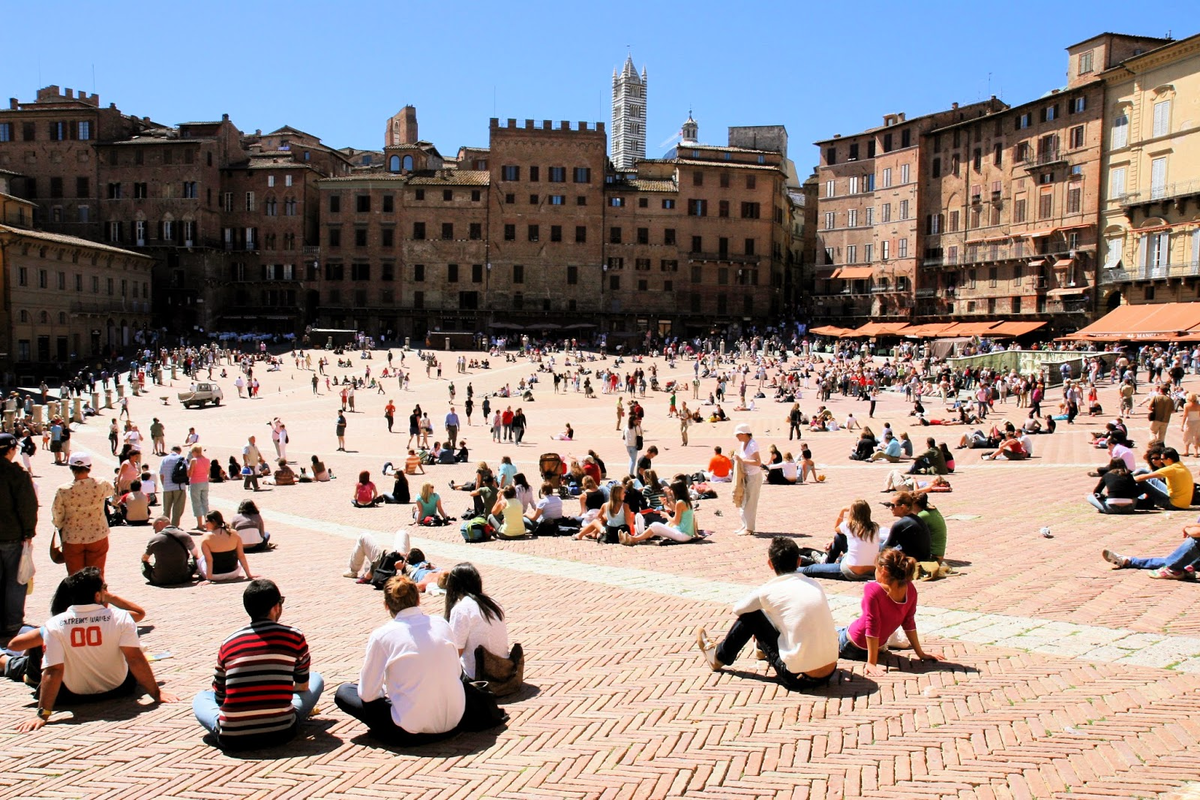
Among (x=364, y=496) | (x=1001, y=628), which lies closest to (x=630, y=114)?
(x=364, y=496)

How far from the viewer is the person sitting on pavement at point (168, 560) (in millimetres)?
11164

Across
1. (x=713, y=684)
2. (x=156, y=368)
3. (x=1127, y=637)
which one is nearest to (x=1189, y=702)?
(x=1127, y=637)

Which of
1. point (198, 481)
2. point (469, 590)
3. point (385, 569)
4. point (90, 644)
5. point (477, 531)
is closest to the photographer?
point (90, 644)

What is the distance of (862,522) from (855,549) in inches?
16.2

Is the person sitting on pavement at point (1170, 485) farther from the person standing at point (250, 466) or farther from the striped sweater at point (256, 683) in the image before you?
the person standing at point (250, 466)

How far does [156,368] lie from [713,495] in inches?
1596

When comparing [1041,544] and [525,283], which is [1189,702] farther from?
[525,283]

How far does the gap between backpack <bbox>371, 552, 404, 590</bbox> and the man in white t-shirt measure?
4.14 metres

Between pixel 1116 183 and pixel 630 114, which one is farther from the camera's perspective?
pixel 630 114

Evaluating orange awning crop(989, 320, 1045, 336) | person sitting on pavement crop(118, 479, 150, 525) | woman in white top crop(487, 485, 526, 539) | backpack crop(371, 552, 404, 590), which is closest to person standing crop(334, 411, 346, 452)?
person sitting on pavement crop(118, 479, 150, 525)

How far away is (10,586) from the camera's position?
26.2 ft

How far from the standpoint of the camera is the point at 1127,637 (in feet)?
24.8

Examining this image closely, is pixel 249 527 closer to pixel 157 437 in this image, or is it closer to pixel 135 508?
pixel 135 508

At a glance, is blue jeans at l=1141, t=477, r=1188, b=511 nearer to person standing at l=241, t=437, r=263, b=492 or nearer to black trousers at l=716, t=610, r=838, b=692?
black trousers at l=716, t=610, r=838, b=692
